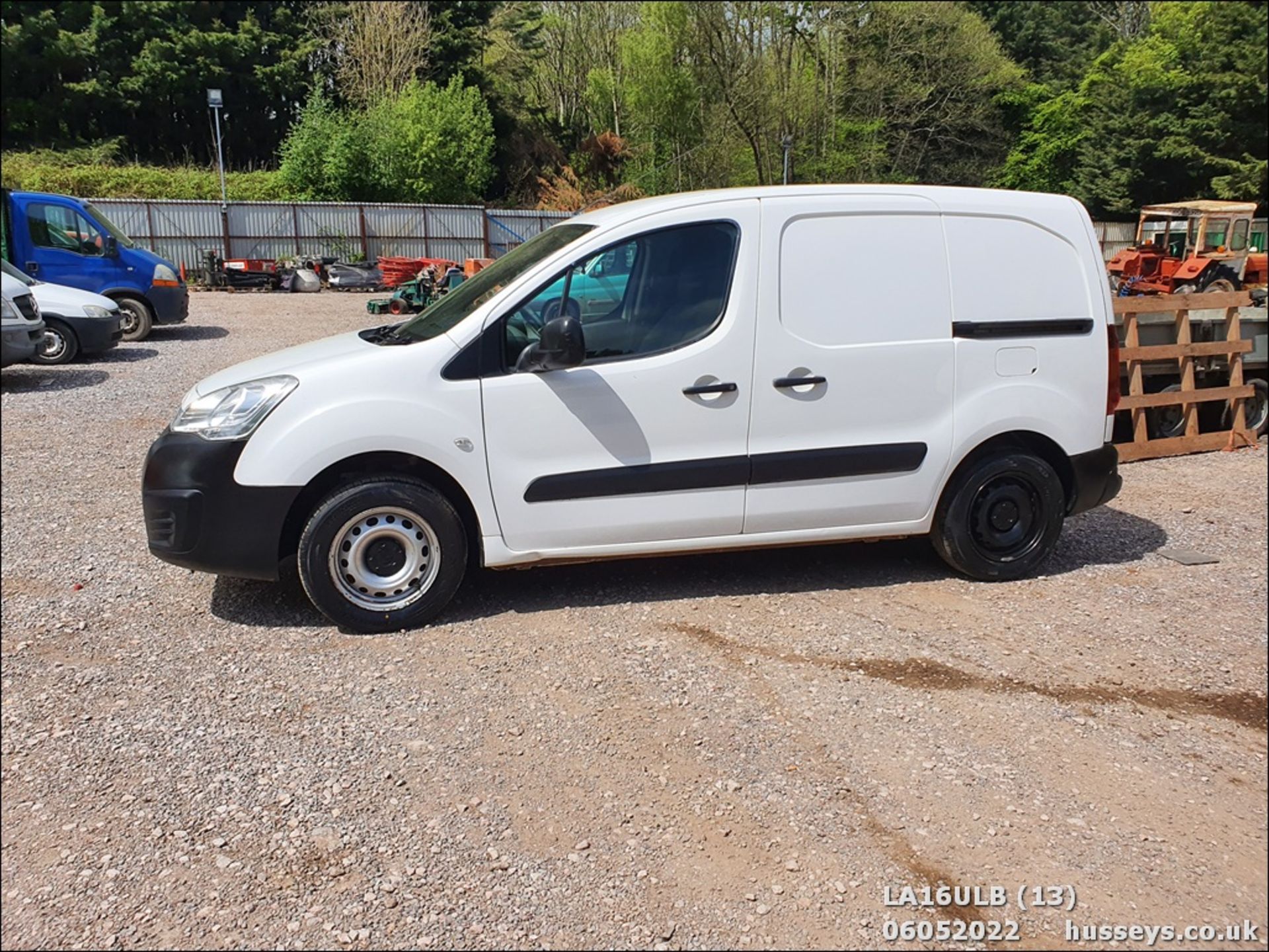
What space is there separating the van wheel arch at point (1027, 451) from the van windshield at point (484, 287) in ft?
7.49

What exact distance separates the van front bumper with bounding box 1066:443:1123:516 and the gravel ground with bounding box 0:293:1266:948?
0.42 m

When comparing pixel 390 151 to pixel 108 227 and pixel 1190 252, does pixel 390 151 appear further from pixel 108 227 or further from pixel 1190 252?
pixel 1190 252

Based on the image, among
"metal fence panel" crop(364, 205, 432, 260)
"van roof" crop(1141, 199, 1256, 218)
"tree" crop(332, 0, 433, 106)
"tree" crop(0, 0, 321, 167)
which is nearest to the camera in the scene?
"van roof" crop(1141, 199, 1256, 218)

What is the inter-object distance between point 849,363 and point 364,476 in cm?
237

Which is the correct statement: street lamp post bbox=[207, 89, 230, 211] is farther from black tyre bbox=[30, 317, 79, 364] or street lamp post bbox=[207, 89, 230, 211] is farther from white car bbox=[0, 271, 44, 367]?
white car bbox=[0, 271, 44, 367]

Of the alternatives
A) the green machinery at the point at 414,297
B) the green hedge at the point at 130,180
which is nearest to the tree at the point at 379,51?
the green hedge at the point at 130,180

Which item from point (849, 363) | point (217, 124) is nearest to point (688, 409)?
point (849, 363)

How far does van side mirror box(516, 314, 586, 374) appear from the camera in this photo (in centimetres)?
452

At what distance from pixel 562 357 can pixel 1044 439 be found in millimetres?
2700

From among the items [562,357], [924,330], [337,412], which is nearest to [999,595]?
[924,330]

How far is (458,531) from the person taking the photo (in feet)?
15.5

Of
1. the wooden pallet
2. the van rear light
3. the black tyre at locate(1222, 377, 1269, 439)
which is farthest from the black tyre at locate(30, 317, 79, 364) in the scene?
the black tyre at locate(1222, 377, 1269, 439)

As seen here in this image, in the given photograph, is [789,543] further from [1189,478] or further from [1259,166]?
[1259,166]

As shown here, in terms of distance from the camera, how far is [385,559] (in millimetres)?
4730
